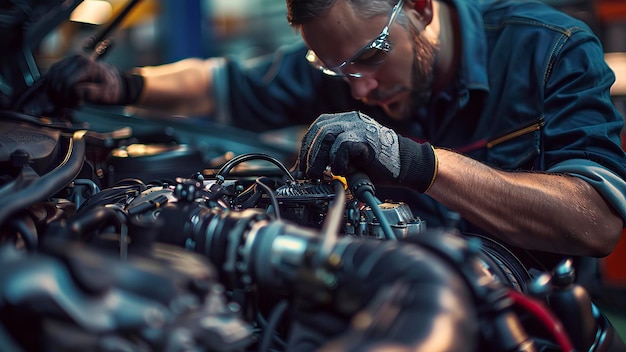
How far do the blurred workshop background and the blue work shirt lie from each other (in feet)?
1.69

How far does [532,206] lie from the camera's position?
1159mm

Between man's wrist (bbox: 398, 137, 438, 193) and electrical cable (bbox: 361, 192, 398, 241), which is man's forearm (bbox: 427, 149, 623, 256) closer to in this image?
man's wrist (bbox: 398, 137, 438, 193)

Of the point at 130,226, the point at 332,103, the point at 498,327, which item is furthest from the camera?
the point at 332,103

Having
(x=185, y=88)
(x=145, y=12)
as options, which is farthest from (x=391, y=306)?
(x=145, y=12)

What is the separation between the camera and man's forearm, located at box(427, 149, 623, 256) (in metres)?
1.15

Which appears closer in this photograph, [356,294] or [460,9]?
[356,294]

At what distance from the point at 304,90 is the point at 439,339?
158 centimetres

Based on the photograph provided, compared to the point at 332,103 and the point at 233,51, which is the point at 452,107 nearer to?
the point at 332,103

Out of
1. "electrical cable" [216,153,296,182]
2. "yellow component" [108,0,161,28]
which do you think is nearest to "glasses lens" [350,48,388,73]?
"electrical cable" [216,153,296,182]

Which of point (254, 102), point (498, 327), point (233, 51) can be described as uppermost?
point (498, 327)

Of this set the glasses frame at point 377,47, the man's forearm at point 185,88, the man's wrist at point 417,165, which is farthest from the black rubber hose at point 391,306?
the man's forearm at point 185,88

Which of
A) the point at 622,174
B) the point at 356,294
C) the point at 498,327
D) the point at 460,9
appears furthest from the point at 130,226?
the point at 460,9

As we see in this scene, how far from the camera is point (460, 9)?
5.21 ft

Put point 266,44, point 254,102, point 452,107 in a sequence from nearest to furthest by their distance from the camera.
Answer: point 452,107 → point 254,102 → point 266,44
